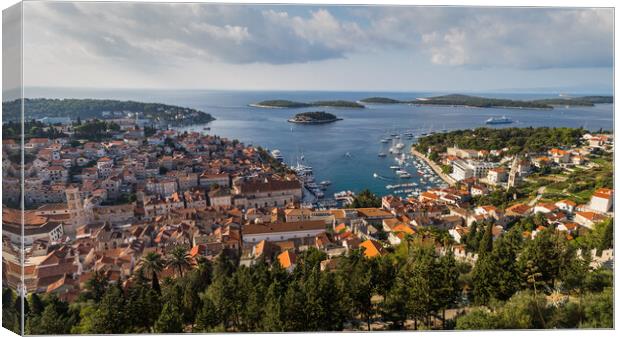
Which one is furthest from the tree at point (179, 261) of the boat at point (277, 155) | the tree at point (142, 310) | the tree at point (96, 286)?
the boat at point (277, 155)

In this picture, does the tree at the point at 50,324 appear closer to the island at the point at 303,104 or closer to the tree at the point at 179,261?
the tree at the point at 179,261

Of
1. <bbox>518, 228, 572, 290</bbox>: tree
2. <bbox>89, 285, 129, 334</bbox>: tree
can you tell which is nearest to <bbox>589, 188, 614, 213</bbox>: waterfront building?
<bbox>518, 228, 572, 290</bbox>: tree

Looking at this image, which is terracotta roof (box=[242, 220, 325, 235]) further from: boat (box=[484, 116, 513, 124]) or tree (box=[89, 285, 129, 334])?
boat (box=[484, 116, 513, 124])

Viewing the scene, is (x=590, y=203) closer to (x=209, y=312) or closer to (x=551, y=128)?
(x=209, y=312)

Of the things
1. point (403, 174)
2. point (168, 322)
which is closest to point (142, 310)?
point (168, 322)

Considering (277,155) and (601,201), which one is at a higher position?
(277,155)

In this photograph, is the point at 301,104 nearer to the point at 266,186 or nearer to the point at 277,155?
the point at 277,155
